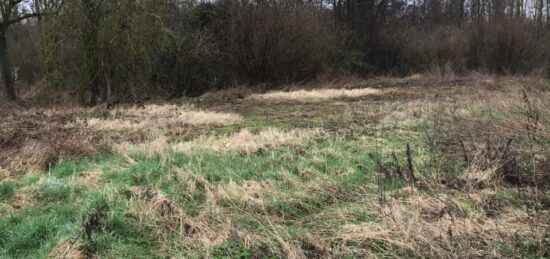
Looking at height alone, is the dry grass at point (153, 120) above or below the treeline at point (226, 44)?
below

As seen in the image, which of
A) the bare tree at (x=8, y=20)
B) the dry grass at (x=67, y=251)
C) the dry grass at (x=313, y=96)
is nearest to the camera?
the dry grass at (x=67, y=251)

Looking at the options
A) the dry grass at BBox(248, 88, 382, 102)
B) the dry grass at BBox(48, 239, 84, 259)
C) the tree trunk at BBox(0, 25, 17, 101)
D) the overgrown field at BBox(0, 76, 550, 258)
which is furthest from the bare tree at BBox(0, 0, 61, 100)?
the dry grass at BBox(48, 239, 84, 259)

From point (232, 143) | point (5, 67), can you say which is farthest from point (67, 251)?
point (5, 67)

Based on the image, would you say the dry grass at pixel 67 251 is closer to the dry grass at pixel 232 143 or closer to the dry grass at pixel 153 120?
the dry grass at pixel 232 143

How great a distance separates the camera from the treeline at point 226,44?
15242 mm

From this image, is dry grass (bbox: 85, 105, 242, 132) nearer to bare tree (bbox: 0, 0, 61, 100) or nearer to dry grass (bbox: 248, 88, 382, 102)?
dry grass (bbox: 248, 88, 382, 102)

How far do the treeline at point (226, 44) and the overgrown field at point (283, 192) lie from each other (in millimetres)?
7124

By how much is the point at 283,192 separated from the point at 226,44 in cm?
1621

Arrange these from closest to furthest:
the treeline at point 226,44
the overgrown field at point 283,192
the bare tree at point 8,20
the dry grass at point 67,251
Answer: the dry grass at point 67,251, the overgrown field at point 283,192, the treeline at point 226,44, the bare tree at point 8,20

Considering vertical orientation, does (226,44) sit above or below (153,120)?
above

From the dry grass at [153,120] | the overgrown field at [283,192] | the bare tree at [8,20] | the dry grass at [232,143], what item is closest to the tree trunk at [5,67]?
the bare tree at [8,20]

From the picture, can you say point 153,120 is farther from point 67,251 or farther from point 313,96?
point 67,251

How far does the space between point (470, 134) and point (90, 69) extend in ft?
40.0

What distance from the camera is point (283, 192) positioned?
197 inches
